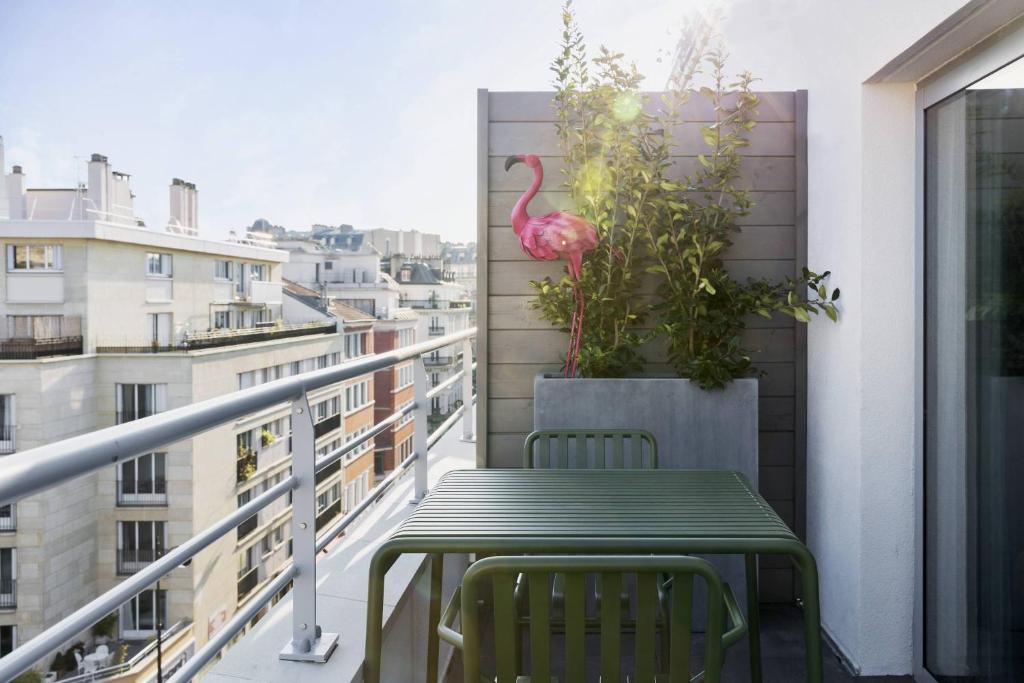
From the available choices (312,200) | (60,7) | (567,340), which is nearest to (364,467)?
(312,200)

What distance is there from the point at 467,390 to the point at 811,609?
2.77 metres

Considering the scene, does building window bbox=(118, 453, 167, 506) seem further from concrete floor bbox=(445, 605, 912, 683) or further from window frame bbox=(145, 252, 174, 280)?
concrete floor bbox=(445, 605, 912, 683)

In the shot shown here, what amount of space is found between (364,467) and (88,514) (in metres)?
10.1

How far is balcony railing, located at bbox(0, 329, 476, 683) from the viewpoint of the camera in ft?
2.56

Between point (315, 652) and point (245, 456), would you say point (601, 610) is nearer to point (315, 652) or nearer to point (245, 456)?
point (315, 652)

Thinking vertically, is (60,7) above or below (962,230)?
above

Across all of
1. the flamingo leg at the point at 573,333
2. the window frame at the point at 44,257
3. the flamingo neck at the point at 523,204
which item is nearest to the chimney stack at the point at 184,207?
the window frame at the point at 44,257

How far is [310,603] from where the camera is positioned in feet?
5.35

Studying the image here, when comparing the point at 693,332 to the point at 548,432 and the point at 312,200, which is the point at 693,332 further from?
the point at 312,200

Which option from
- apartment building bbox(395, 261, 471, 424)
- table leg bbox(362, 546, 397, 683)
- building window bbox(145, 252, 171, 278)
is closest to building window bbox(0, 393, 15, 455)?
building window bbox(145, 252, 171, 278)

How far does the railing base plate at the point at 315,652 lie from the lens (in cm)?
160

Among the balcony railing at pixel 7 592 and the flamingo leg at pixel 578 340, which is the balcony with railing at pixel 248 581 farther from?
the flamingo leg at pixel 578 340

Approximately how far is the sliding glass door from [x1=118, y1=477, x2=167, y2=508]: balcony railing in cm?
2110

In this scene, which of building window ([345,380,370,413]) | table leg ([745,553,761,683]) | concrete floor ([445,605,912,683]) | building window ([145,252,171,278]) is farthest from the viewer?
building window ([345,380,370,413])
